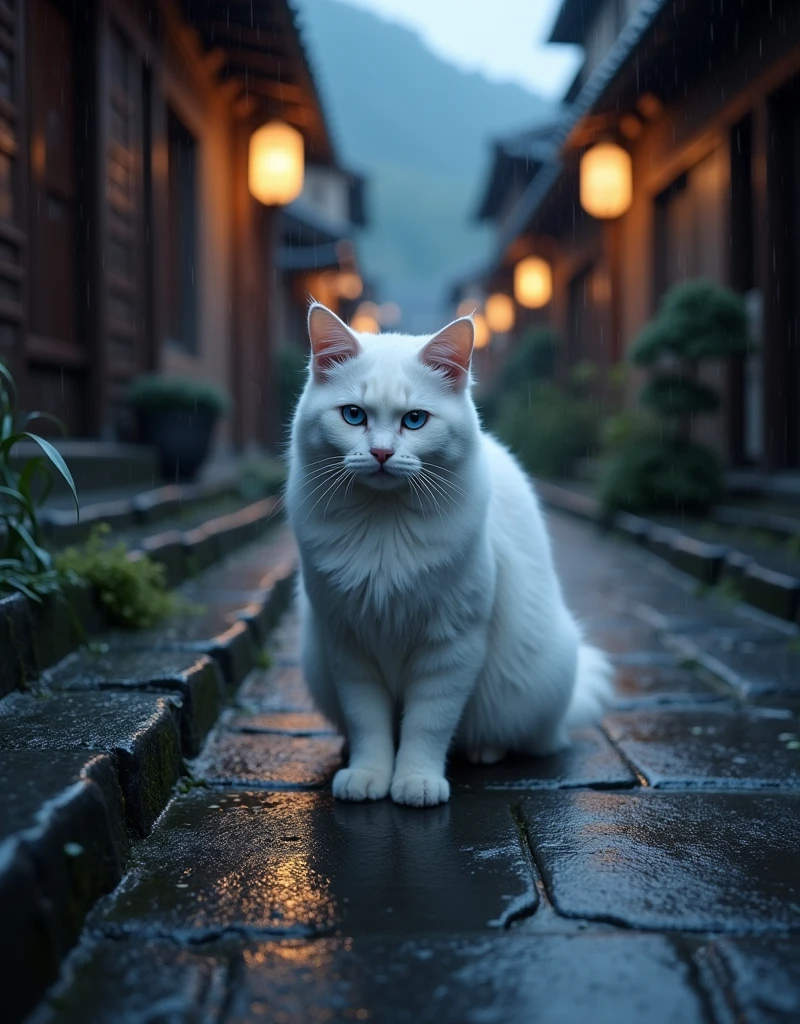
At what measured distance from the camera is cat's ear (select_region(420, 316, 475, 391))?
7.65ft

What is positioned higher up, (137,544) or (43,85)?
(43,85)

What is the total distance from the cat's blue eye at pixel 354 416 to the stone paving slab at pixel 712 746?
3.75 feet

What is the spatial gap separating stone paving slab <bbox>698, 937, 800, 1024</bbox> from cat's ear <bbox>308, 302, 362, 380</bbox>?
144 centimetres

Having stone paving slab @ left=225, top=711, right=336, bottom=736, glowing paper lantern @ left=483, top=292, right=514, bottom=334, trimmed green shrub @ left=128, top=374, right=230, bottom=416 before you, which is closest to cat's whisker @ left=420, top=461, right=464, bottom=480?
stone paving slab @ left=225, top=711, right=336, bottom=736

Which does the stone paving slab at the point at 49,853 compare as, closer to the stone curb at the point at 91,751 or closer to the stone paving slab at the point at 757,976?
the stone curb at the point at 91,751

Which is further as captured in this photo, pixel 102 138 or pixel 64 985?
pixel 102 138

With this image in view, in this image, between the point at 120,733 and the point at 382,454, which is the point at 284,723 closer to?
the point at 120,733

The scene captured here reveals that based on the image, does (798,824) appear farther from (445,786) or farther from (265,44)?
(265,44)

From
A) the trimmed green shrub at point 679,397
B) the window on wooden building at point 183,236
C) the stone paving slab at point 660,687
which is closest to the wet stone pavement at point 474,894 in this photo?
the stone paving slab at point 660,687

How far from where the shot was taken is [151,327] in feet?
26.3

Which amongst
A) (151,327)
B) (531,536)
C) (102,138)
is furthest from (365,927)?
(151,327)

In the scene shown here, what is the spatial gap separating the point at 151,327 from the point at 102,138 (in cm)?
173

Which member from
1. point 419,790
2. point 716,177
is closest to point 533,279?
point 716,177

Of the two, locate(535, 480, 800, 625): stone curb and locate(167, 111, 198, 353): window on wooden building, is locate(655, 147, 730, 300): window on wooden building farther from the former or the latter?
locate(167, 111, 198, 353): window on wooden building
